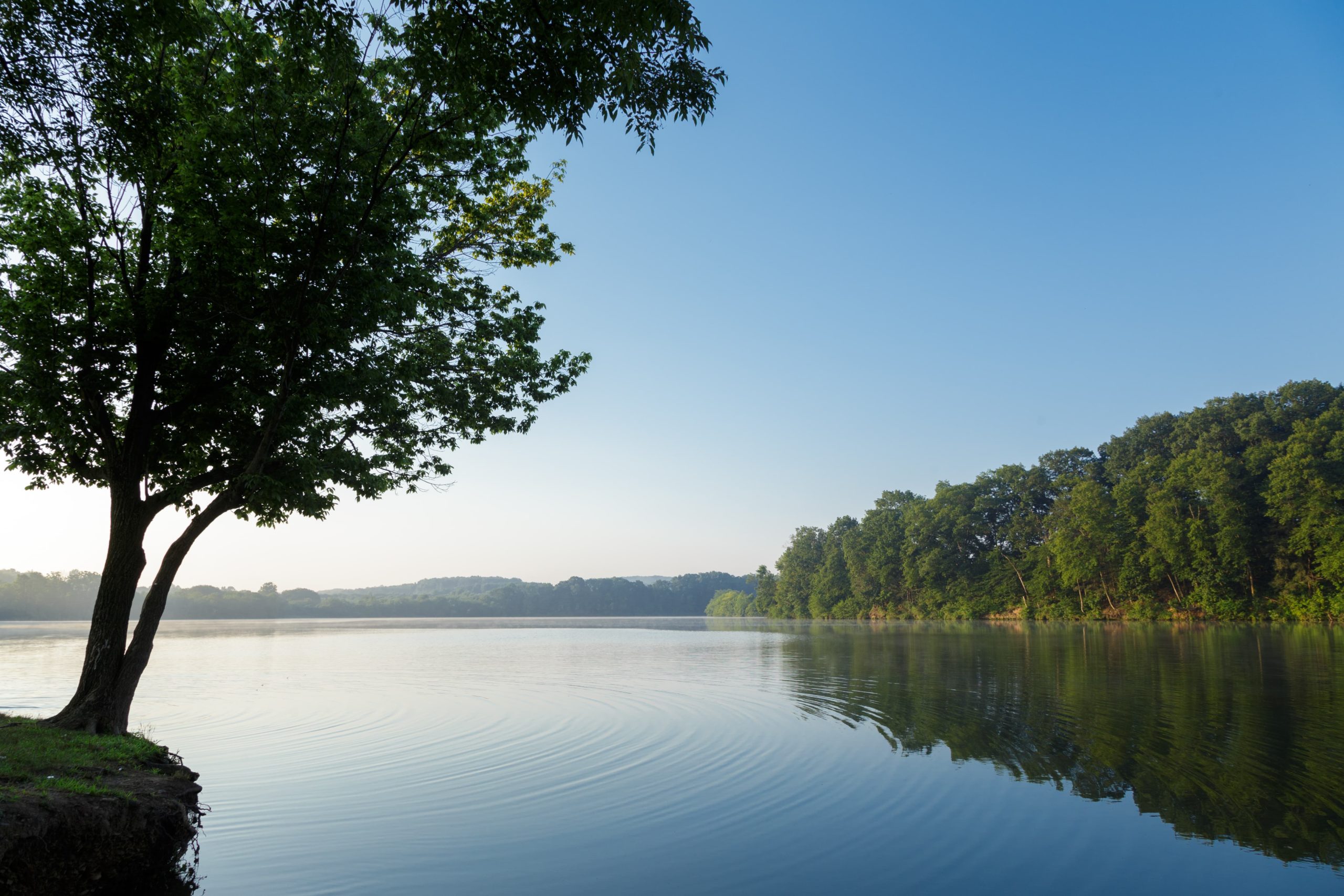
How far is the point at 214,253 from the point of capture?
11.0 meters

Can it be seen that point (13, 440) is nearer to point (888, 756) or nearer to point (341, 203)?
point (341, 203)

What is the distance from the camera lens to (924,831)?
9.13 m

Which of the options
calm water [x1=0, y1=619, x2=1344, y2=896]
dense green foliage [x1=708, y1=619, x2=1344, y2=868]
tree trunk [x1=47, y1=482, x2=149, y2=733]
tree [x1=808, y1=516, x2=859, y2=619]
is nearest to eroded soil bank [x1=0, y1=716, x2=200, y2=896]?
calm water [x1=0, y1=619, x2=1344, y2=896]

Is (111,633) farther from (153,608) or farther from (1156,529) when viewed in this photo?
(1156,529)

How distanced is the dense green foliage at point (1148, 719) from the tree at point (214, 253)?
37.2ft

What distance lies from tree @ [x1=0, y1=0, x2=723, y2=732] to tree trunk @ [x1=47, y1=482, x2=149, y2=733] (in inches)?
1.5

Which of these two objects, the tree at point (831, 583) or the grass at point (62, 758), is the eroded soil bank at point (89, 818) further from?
the tree at point (831, 583)

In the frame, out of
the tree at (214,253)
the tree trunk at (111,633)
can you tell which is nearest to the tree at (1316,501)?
the tree at (214,253)

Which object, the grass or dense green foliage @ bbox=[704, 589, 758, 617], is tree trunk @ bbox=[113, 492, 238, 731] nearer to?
the grass

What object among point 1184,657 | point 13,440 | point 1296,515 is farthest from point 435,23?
point 1296,515

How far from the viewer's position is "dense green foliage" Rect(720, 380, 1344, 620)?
58.2m

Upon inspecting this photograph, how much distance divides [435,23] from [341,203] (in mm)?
4127

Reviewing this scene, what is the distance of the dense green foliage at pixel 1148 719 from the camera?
962 centimetres

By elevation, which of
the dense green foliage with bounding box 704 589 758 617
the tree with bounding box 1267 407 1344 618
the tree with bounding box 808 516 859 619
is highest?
the tree with bounding box 1267 407 1344 618
